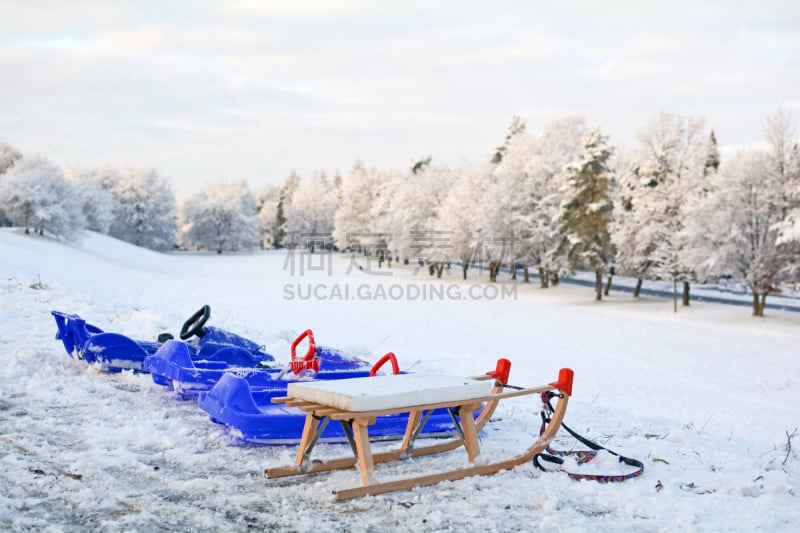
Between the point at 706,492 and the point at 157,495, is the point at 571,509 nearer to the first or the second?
the point at 706,492

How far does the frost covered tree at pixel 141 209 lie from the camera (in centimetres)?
8325

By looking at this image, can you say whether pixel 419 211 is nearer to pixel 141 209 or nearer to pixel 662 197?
pixel 662 197

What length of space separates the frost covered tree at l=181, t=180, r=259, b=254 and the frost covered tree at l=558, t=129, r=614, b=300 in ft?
197

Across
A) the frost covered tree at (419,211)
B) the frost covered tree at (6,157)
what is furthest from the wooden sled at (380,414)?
the frost covered tree at (6,157)

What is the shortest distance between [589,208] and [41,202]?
35.8 meters

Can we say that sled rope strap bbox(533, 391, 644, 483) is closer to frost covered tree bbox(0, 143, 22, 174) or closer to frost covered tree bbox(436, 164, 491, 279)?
frost covered tree bbox(436, 164, 491, 279)

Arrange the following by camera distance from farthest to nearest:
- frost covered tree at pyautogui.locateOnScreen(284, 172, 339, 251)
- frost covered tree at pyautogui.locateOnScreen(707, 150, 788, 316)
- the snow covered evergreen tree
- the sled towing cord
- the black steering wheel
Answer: frost covered tree at pyautogui.locateOnScreen(284, 172, 339, 251) < the snow covered evergreen tree < frost covered tree at pyautogui.locateOnScreen(707, 150, 788, 316) < the black steering wheel < the sled towing cord

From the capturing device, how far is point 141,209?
274ft

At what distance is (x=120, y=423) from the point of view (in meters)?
6.93

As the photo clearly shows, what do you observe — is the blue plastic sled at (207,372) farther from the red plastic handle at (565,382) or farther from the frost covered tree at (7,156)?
the frost covered tree at (7,156)

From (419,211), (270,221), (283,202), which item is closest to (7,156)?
(419,211)

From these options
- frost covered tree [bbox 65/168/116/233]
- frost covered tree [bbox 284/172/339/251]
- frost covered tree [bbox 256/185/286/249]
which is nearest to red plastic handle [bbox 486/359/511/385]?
frost covered tree [bbox 65/168/116/233]

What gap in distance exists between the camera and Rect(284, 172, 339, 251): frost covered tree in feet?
344

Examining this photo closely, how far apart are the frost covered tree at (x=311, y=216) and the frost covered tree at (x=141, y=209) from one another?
2179 cm
